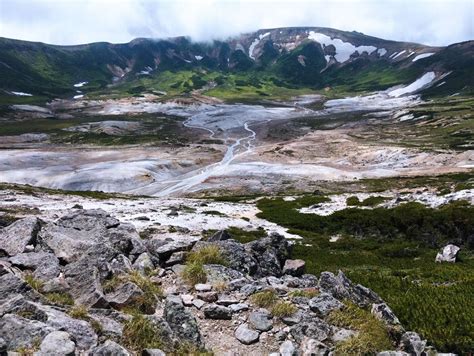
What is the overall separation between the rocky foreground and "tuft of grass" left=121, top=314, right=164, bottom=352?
0.03m

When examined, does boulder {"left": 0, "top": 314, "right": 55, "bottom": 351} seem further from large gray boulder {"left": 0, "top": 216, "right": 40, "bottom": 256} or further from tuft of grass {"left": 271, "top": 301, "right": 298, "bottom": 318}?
large gray boulder {"left": 0, "top": 216, "right": 40, "bottom": 256}

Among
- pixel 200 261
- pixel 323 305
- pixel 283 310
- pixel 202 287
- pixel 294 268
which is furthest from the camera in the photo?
pixel 294 268

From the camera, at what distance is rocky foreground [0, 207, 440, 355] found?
427 inches

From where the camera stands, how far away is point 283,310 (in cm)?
1346

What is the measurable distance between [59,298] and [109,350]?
370 cm

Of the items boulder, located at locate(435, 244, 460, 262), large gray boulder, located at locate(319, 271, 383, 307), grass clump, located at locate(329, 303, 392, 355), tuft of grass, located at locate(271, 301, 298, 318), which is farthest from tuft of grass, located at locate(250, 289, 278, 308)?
boulder, located at locate(435, 244, 460, 262)

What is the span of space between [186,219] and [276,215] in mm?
13609

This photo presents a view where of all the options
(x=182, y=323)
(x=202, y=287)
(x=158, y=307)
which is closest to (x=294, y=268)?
(x=202, y=287)

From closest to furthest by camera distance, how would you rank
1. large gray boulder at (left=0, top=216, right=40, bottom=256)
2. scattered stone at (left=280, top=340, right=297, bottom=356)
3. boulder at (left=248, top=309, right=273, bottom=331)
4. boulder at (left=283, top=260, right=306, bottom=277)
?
1. scattered stone at (left=280, top=340, right=297, bottom=356)
2. boulder at (left=248, top=309, right=273, bottom=331)
3. large gray boulder at (left=0, top=216, right=40, bottom=256)
4. boulder at (left=283, top=260, right=306, bottom=277)

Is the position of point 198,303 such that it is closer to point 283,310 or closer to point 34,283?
point 283,310

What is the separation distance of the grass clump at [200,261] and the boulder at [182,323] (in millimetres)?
2746

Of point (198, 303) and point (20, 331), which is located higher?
point (20, 331)

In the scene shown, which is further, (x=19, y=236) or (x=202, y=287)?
(x=19, y=236)

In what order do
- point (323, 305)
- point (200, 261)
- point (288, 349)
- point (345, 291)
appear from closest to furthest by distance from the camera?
point (288, 349)
point (323, 305)
point (345, 291)
point (200, 261)
